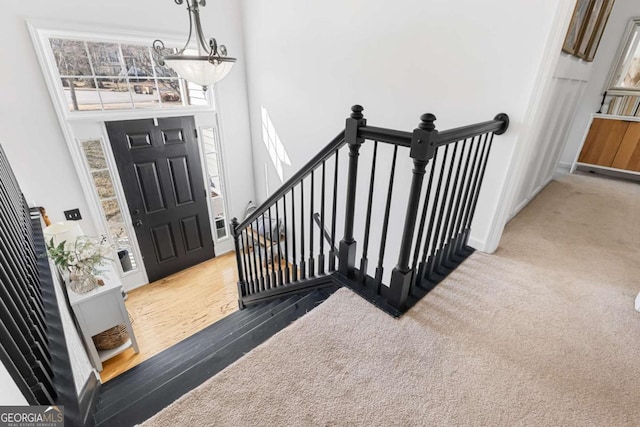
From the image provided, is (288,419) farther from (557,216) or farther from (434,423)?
(557,216)

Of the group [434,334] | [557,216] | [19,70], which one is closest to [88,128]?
[19,70]

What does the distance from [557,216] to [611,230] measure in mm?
374

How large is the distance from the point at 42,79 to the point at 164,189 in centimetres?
158

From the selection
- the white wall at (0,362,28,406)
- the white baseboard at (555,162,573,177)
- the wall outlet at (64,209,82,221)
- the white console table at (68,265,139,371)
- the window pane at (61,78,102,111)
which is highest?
the window pane at (61,78,102,111)

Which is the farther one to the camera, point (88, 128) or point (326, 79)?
point (88, 128)

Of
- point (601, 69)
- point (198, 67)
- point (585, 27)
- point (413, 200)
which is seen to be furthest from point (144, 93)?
point (601, 69)

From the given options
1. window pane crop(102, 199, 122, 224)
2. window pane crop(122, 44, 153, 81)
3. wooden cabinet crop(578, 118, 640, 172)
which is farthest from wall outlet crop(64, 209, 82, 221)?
wooden cabinet crop(578, 118, 640, 172)

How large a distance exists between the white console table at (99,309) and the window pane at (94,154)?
130cm

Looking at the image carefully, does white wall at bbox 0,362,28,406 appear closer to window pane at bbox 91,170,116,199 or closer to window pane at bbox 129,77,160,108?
window pane at bbox 91,170,116,199

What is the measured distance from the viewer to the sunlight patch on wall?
13.0 ft

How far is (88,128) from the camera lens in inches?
127

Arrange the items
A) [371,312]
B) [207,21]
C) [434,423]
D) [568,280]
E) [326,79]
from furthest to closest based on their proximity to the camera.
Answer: [207,21] → [326,79] → [568,280] → [371,312] → [434,423]

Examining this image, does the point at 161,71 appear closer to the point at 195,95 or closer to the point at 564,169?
the point at 195,95

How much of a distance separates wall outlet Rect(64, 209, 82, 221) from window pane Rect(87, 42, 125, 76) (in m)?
1.54
